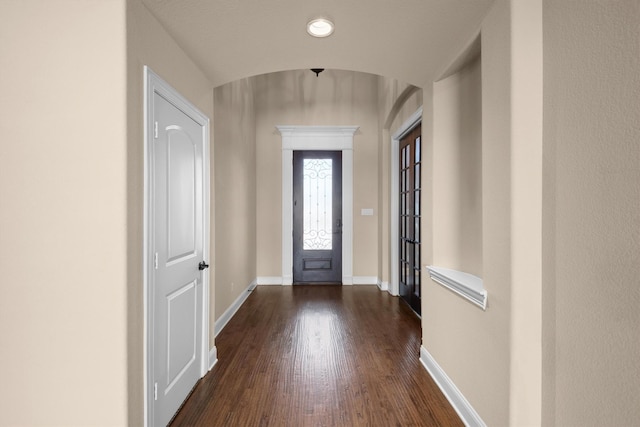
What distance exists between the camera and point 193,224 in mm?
2307

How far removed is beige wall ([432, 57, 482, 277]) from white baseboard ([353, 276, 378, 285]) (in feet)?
9.69

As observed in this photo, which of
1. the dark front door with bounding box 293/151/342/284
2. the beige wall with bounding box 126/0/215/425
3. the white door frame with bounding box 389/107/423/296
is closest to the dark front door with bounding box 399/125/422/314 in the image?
the white door frame with bounding box 389/107/423/296

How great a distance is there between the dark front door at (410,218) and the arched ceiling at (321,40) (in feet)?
5.04

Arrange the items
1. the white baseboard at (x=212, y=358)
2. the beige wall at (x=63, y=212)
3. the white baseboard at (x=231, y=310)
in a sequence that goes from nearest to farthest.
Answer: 1. the beige wall at (x=63, y=212)
2. the white baseboard at (x=212, y=358)
3. the white baseboard at (x=231, y=310)

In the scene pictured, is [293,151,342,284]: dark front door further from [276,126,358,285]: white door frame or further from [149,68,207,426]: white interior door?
[149,68,207,426]: white interior door

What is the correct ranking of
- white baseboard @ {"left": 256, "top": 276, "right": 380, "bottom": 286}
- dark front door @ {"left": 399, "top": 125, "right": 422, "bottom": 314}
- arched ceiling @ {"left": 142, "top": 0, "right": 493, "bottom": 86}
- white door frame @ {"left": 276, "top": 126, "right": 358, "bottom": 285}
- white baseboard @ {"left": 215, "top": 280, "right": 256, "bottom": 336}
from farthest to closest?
white baseboard @ {"left": 256, "top": 276, "right": 380, "bottom": 286} < white door frame @ {"left": 276, "top": 126, "right": 358, "bottom": 285} < dark front door @ {"left": 399, "top": 125, "right": 422, "bottom": 314} < white baseboard @ {"left": 215, "top": 280, "right": 256, "bottom": 336} < arched ceiling @ {"left": 142, "top": 0, "right": 493, "bottom": 86}

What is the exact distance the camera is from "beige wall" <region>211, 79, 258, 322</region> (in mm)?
3355

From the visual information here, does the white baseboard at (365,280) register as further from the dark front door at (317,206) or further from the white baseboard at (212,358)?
the white baseboard at (212,358)

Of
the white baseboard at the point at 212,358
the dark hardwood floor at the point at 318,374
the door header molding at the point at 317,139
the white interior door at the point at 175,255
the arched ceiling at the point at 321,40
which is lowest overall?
the dark hardwood floor at the point at 318,374

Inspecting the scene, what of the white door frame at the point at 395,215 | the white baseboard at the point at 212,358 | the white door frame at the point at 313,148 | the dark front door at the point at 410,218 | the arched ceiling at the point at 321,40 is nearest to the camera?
the arched ceiling at the point at 321,40

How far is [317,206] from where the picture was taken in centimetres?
533

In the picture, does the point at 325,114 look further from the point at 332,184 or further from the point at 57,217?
the point at 57,217

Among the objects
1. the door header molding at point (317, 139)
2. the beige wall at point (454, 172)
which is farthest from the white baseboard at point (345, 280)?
the beige wall at point (454, 172)

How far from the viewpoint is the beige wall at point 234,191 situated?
3355mm
